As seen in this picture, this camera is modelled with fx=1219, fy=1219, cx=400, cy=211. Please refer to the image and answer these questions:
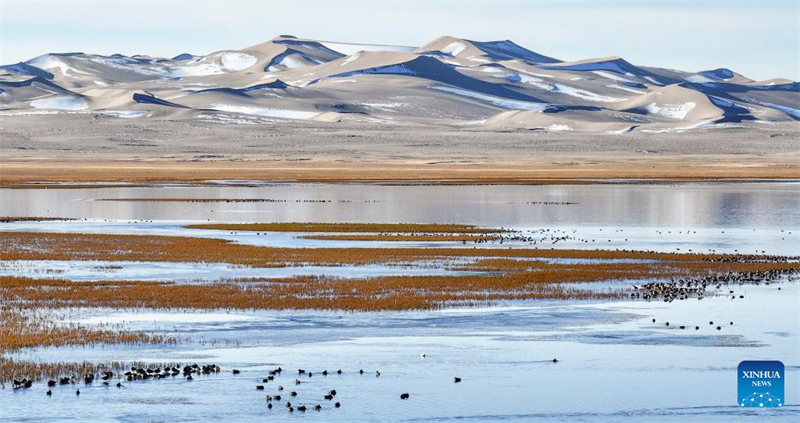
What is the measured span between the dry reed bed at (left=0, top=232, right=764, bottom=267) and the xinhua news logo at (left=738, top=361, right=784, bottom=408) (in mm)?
18382

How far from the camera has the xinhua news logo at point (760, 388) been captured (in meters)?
17.5

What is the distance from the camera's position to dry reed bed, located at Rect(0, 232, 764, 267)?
36.8 meters

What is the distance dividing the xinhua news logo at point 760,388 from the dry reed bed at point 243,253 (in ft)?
60.3

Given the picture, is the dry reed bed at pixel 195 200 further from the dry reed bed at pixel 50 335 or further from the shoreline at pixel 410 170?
the dry reed bed at pixel 50 335

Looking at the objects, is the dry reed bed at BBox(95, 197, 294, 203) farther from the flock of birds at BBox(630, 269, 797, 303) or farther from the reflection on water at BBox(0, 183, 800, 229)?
the flock of birds at BBox(630, 269, 797, 303)

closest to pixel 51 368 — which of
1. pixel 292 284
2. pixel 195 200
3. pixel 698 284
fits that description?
pixel 292 284

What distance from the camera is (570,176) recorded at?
4318 inches

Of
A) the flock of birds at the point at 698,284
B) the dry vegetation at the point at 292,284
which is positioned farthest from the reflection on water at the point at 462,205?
the flock of birds at the point at 698,284

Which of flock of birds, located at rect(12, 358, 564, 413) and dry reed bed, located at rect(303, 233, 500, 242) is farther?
dry reed bed, located at rect(303, 233, 500, 242)

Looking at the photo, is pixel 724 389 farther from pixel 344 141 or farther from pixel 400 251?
pixel 344 141

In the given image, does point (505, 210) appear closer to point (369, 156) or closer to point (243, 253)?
point (243, 253)

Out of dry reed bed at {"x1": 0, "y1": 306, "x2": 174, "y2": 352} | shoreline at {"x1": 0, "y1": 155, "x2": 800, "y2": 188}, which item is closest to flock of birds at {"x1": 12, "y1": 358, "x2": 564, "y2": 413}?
dry reed bed at {"x1": 0, "y1": 306, "x2": 174, "y2": 352}

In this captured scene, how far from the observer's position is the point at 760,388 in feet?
57.1

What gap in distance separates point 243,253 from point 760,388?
23.5 meters
